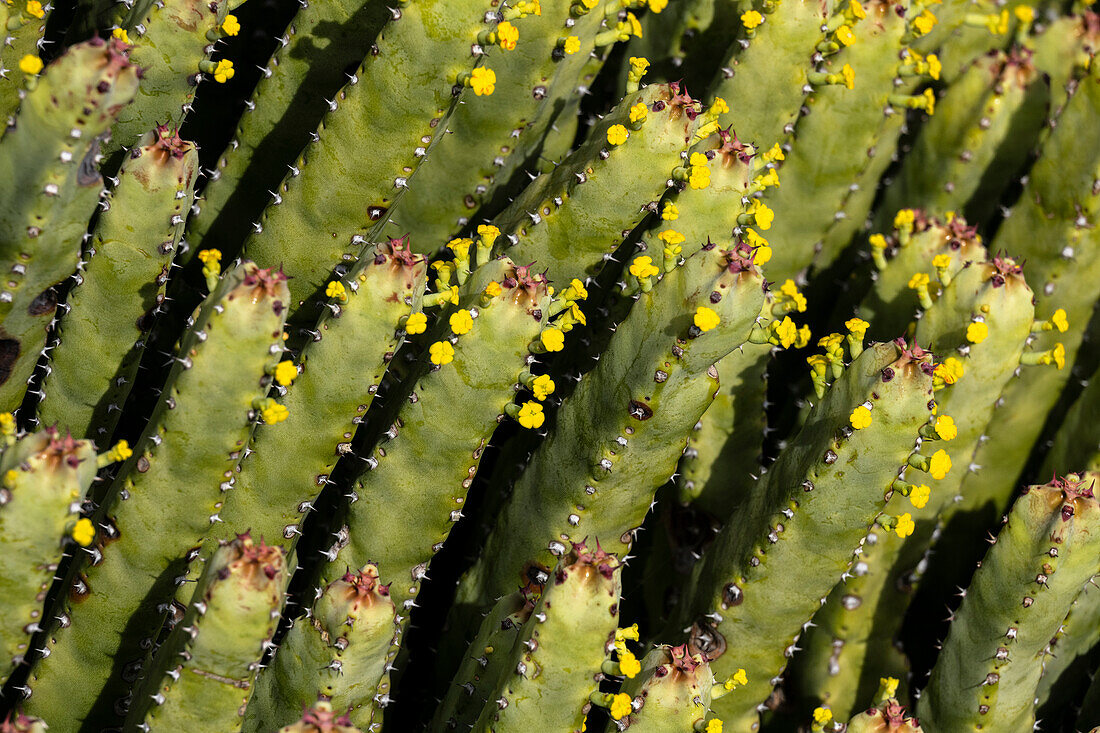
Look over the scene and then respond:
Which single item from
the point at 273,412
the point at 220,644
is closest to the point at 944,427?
the point at 273,412

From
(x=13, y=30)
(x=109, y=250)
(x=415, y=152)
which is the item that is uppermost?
(x=13, y=30)

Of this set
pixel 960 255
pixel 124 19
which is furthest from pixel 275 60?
pixel 960 255

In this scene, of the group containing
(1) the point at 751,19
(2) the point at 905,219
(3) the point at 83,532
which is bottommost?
(3) the point at 83,532

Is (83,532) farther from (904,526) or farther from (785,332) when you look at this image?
(904,526)

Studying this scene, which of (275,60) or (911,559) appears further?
(911,559)

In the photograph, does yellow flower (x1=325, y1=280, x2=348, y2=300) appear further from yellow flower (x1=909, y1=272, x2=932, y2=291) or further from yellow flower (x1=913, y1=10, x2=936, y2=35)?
yellow flower (x1=913, y1=10, x2=936, y2=35)

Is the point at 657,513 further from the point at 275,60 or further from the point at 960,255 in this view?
the point at 275,60
